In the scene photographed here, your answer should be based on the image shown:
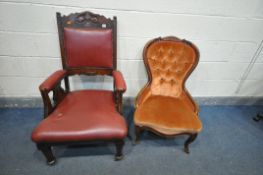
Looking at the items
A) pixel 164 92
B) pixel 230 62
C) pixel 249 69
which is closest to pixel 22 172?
pixel 164 92

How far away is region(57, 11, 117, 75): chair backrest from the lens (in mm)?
1157

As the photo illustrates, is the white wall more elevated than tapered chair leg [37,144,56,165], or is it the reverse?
the white wall

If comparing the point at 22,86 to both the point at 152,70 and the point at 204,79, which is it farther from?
the point at 204,79

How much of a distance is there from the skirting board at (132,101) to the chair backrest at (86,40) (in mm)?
718

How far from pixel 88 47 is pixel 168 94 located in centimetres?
87

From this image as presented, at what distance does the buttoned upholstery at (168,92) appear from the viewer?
1113mm

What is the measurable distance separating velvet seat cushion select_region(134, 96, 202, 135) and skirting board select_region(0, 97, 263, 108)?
61 cm

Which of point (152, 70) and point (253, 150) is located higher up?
point (152, 70)

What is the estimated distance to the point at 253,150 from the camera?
144 centimetres

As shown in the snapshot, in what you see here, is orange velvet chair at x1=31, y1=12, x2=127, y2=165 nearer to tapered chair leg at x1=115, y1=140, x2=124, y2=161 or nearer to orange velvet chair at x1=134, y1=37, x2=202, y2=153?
tapered chair leg at x1=115, y1=140, x2=124, y2=161

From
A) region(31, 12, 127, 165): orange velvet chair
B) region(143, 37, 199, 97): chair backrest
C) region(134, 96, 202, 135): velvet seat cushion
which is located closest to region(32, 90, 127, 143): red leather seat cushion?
region(31, 12, 127, 165): orange velvet chair

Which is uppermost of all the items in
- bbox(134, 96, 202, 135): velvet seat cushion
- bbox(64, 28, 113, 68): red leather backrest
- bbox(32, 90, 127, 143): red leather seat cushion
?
bbox(64, 28, 113, 68): red leather backrest

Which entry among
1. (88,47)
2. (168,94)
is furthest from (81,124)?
(168,94)

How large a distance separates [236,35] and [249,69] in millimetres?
537
